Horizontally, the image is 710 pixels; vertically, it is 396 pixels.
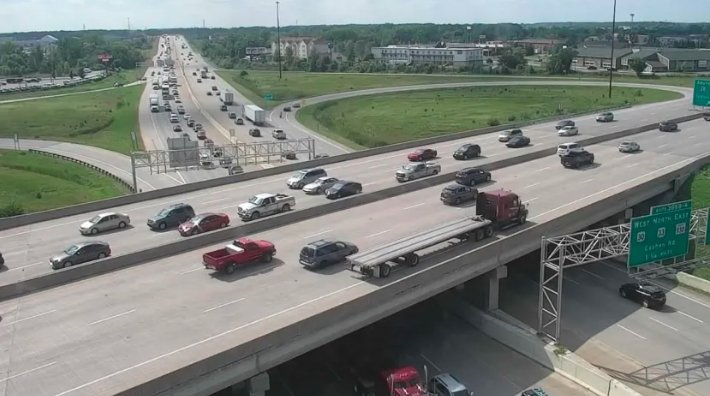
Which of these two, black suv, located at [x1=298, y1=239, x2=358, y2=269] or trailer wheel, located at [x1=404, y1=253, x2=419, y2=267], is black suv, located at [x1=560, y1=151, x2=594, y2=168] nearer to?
trailer wheel, located at [x1=404, y1=253, x2=419, y2=267]

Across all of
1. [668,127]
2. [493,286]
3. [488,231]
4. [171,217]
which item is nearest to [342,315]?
[493,286]

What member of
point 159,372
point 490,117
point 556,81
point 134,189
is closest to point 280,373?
point 159,372

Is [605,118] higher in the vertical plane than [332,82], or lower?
lower

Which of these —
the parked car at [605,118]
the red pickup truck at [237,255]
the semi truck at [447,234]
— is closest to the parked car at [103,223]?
the red pickup truck at [237,255]

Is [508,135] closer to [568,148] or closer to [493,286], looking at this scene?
[568,148]

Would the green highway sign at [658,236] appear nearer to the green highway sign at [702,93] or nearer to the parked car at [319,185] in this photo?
the parked car at [319,185]

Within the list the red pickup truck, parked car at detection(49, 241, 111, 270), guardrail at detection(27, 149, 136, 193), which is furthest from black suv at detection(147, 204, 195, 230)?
guardrail at detection(27, 149, 136, 193)

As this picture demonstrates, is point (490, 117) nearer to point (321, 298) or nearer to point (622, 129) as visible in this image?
point (622, 129)
